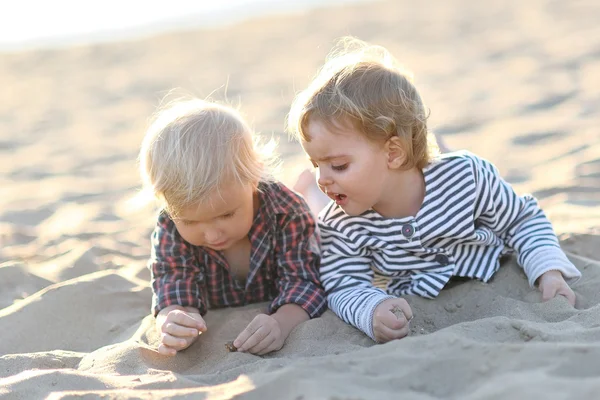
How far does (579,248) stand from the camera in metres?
3.53

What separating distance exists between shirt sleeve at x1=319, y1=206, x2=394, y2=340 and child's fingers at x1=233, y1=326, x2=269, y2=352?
0.32 meters

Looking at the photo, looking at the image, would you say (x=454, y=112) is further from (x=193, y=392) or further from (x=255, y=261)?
(x=193, y=392)

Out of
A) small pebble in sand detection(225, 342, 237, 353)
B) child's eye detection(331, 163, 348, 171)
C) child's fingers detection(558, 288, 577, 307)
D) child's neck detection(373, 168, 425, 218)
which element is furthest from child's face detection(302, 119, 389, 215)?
child's fingers detection(558, 288, 577, 307)

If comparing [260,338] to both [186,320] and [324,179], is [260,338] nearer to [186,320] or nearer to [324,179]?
[186,320]

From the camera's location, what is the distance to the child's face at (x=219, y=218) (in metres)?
2.81

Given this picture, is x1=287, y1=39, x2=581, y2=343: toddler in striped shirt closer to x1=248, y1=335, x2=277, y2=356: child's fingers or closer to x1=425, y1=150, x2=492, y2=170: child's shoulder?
x1=425, y1=150, x2=492, y2=170: child's shoulder

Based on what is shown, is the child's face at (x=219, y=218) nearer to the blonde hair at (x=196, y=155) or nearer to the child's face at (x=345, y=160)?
the blonde hair at (x=196, y=155)

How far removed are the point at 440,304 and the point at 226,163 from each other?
0.97 meters

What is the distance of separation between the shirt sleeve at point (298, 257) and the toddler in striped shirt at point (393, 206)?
0.05m

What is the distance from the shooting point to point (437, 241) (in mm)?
3072

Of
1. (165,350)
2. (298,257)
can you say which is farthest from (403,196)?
(165,350)

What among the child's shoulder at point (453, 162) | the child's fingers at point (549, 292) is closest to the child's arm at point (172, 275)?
the child's shoulder at point (453, 162)

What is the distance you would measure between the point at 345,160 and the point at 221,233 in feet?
1.73

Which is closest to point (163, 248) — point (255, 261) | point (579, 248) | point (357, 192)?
point (255, 261)
